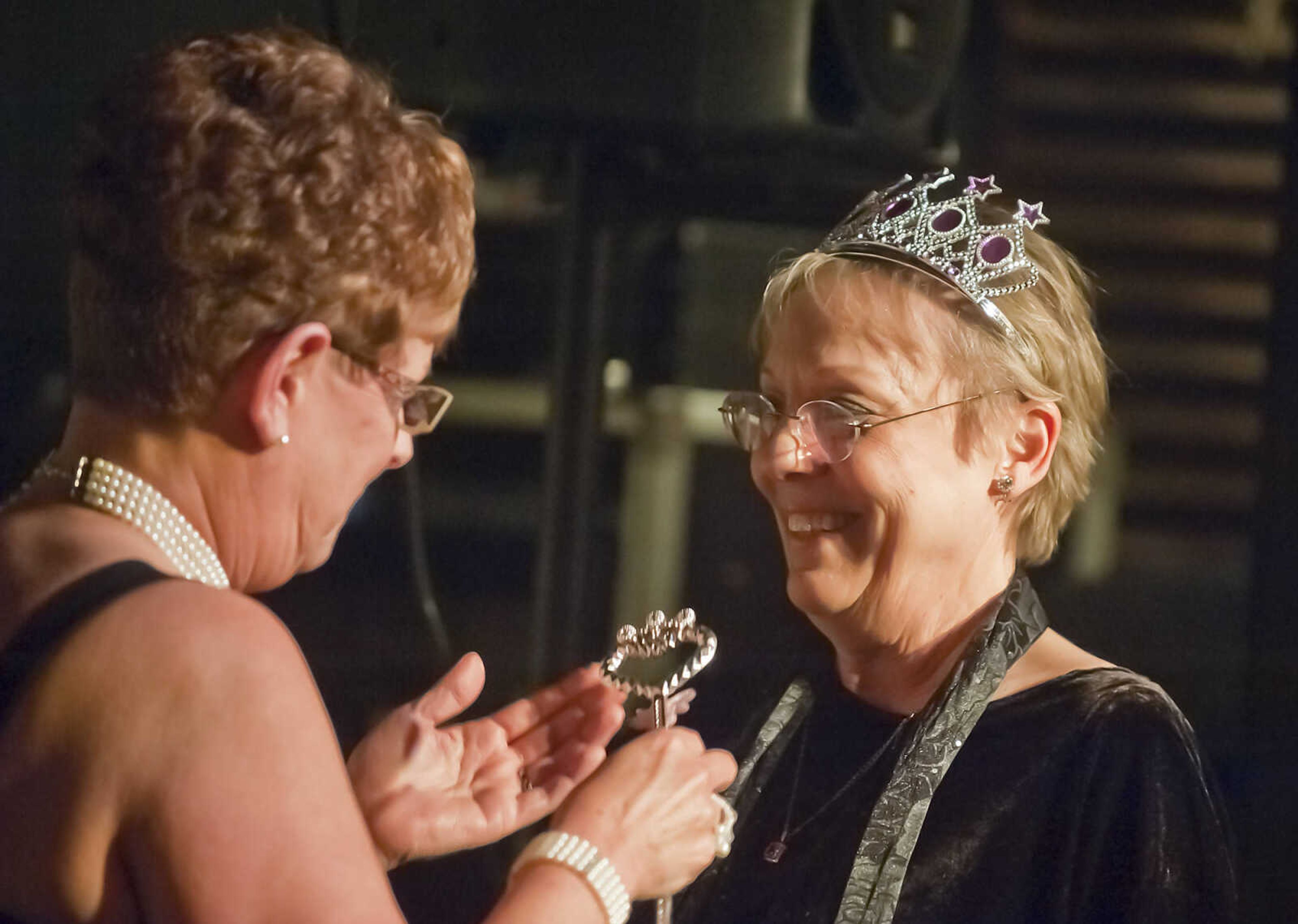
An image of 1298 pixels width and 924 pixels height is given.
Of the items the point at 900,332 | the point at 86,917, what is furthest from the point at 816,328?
the point at 86,917

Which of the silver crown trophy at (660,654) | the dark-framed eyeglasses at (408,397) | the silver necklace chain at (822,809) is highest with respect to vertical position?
the dark-framed eyeglasses at (408,397)

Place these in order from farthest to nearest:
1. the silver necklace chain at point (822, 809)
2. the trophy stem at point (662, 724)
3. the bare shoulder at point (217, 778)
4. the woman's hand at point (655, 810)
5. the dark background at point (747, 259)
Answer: the dark background at point (747, 259)
the silver necklace chain at point (822, 809)
the trophy stem at point (662, 724)
the woman's hand at point (655, 810)
the bare shoulder at point (217, 778)

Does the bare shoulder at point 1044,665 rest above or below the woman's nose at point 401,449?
below

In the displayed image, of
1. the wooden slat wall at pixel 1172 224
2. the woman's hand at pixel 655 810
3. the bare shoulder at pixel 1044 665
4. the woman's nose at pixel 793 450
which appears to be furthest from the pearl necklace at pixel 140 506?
the wooden slat wall at pixel 1172 224

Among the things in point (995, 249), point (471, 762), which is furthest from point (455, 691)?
point (995, 249)

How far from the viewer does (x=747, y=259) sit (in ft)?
3.88

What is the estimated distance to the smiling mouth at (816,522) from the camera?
3.15 feet

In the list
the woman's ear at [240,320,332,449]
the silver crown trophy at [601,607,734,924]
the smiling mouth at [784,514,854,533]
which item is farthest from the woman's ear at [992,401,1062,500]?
the woman's ear at [240,320,332,449]

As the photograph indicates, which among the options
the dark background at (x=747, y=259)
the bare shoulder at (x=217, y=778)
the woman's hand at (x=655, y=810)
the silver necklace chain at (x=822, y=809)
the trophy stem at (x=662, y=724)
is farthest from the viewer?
the dark background at (x=747, y=259)

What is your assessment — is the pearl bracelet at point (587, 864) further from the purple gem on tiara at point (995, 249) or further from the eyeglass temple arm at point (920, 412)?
the purple gem on tiara at point (995, 249)

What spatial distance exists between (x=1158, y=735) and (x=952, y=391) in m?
0.26

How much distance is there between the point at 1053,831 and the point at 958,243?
1.28ft

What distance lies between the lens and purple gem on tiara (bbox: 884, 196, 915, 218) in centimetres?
97

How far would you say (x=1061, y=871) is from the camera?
83cm
